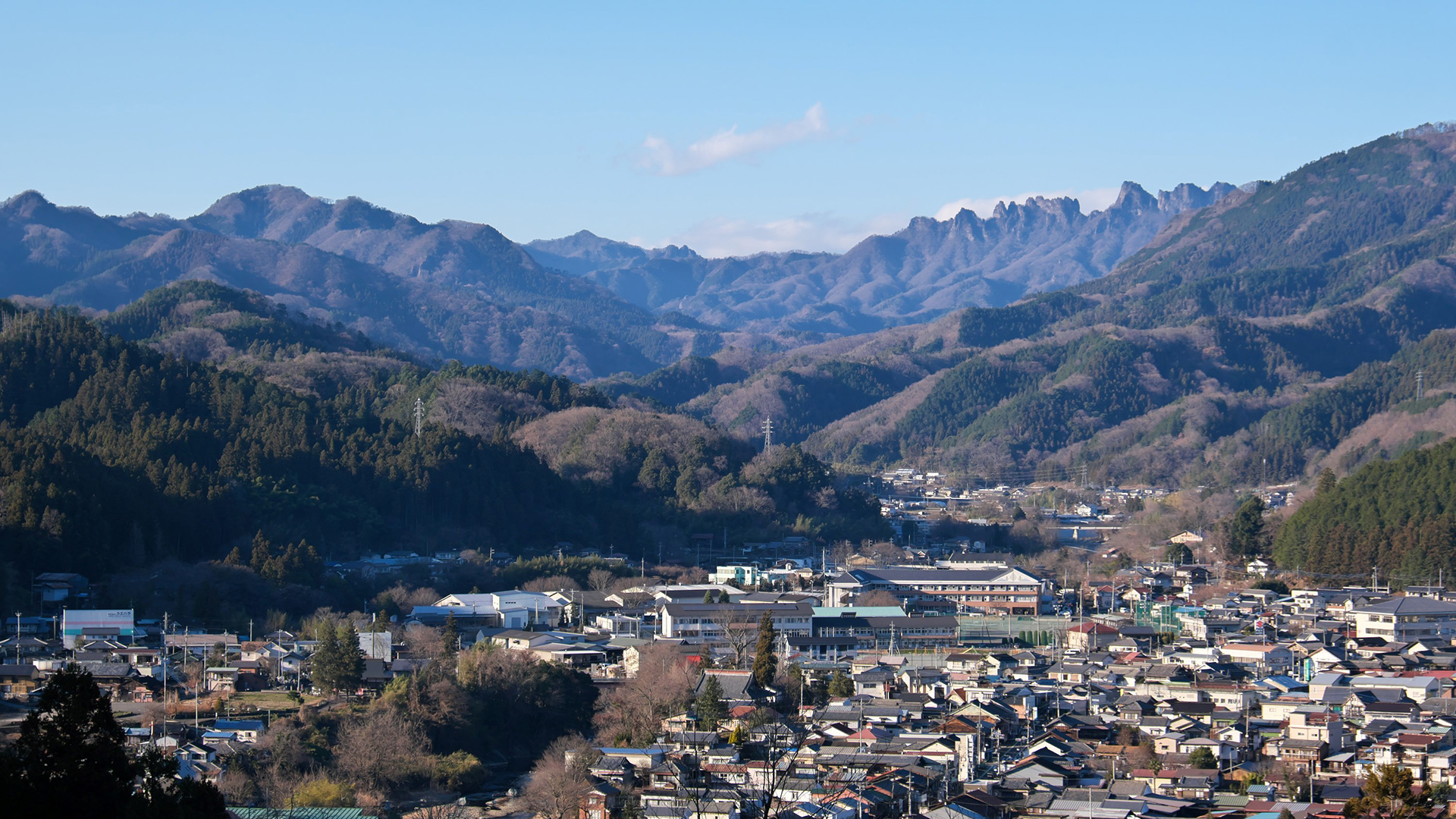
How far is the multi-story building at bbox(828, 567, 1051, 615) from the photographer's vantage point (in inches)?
1407

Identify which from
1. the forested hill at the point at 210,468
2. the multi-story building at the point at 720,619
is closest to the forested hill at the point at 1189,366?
the forested hill at the point at 210,468

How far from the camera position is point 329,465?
135ft

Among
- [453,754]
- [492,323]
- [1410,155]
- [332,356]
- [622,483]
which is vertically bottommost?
[453,754]

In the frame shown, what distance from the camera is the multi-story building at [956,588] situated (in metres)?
35.8

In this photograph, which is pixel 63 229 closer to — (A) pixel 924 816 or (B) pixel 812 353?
(B) pixel 812 353

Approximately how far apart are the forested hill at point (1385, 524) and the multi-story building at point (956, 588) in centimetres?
623

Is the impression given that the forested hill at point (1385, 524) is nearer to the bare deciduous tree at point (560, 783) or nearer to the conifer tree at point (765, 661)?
the conifer tree at point (765, 661)

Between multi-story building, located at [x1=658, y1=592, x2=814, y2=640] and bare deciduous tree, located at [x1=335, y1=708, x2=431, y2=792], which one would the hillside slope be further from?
bare deciduous tree, located at [x1=335, y1=708, x2=431, y2=792]

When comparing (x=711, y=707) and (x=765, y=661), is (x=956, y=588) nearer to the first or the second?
(x=765, y=661)

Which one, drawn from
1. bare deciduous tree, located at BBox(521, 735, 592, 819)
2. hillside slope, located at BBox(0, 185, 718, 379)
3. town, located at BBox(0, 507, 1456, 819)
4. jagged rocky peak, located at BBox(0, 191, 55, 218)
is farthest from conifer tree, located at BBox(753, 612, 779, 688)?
jagged rocky peak, located at BBox(0, 191, 55, 218)

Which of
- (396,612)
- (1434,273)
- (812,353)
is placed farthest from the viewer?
(812,353)

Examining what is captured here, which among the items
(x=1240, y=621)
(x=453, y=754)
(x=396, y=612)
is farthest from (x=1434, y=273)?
(x=453, y=754)

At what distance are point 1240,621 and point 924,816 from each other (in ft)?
52.8

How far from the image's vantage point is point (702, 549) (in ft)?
142
